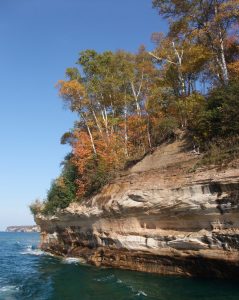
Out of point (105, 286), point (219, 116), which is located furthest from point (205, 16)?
point (105, 286)

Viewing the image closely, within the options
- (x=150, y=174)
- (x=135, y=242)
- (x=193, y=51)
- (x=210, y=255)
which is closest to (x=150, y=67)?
(x=193, y=51)

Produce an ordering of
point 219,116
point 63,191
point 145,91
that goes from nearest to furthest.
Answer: point 219,116 → point 63,191 → point 145,91

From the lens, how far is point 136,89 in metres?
36.8

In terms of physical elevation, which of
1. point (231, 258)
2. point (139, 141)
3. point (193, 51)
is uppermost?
point (193, 51)

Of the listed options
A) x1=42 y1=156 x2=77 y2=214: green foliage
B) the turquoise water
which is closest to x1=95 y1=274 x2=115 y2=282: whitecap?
the turquoise water

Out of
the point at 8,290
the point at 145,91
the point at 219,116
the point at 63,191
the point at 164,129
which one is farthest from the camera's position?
the point at 145,91

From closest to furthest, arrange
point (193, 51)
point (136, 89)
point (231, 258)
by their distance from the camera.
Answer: point (231, 258), point (193, 51), point (136, 89)

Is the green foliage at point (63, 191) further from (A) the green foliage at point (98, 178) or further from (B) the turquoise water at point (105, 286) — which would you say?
(B) the turquoise water at point (105, 286)

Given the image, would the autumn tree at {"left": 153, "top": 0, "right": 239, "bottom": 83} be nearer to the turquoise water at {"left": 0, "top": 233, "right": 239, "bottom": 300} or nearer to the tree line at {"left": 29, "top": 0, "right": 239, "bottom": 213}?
the tree line at {"left": 29, "top": 0, "right": 239, "bottom": 213}

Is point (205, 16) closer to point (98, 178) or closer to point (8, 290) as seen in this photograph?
point (98, 178)

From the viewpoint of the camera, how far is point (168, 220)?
1766 centimetres

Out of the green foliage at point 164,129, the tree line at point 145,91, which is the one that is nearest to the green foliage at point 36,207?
the tree line at point 145,91

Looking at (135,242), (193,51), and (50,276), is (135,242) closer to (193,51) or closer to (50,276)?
(50,276)

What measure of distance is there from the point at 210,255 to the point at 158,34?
23132mm
